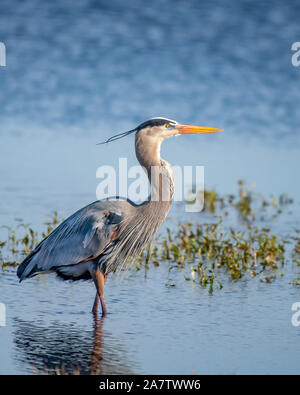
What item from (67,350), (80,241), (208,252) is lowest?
(67,350)

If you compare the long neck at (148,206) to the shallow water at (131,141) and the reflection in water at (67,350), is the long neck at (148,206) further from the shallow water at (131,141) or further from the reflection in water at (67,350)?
the reflection in water at (67,350)

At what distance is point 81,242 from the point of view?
283 inches

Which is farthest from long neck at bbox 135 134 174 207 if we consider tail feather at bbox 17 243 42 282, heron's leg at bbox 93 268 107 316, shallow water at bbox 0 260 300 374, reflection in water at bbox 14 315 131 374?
reflection in water at bbox 14 315 131 374

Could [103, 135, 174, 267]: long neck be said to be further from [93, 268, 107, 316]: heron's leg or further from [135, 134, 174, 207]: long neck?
[93, 268, 107, 316]: heron's leg

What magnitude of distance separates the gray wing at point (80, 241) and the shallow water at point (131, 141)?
304 millimetres

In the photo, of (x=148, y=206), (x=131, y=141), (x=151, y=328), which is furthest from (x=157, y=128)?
(x=131, y=141)

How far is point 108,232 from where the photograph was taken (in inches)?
284

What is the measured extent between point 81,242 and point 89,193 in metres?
4.59

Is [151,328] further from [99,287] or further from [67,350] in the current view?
[67,350]

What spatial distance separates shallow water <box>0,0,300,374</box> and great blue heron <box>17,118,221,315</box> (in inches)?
12.0

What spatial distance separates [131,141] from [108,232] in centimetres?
728
